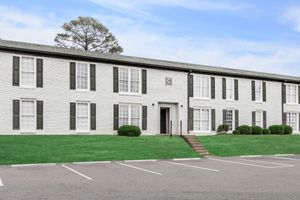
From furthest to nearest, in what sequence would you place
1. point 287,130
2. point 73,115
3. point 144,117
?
1. point 287,130
2. point 144,117
3. point 73,115

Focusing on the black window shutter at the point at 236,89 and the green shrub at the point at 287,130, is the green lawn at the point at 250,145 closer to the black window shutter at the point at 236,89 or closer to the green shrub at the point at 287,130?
the green shrub at the point at 287,130

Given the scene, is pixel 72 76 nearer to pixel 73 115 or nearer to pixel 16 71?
pixel 73 115

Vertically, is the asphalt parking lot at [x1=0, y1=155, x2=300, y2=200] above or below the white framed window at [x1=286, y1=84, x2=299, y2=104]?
below

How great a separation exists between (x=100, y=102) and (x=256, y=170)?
45.1 ft

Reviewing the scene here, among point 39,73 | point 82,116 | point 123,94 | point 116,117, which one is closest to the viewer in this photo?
point 39,73

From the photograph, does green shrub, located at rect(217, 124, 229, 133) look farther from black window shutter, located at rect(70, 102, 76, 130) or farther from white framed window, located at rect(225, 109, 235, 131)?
black window shutter, located at rect(70, 102, 76, 130)

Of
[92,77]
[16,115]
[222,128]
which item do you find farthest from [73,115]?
[222,128]

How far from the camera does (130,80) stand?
29938 millimetres

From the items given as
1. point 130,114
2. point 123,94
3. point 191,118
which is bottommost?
point 191,118

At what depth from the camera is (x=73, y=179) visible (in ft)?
46.6

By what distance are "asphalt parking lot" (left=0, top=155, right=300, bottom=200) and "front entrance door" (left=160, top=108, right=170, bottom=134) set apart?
13.0 m

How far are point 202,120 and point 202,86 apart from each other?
2.75 metres

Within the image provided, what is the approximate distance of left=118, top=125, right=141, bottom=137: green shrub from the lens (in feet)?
92.2

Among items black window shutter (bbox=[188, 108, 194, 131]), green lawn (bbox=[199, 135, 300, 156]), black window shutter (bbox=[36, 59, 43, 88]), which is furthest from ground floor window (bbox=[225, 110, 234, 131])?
black window shutter (bbox=[36, 59, 43, 88])
